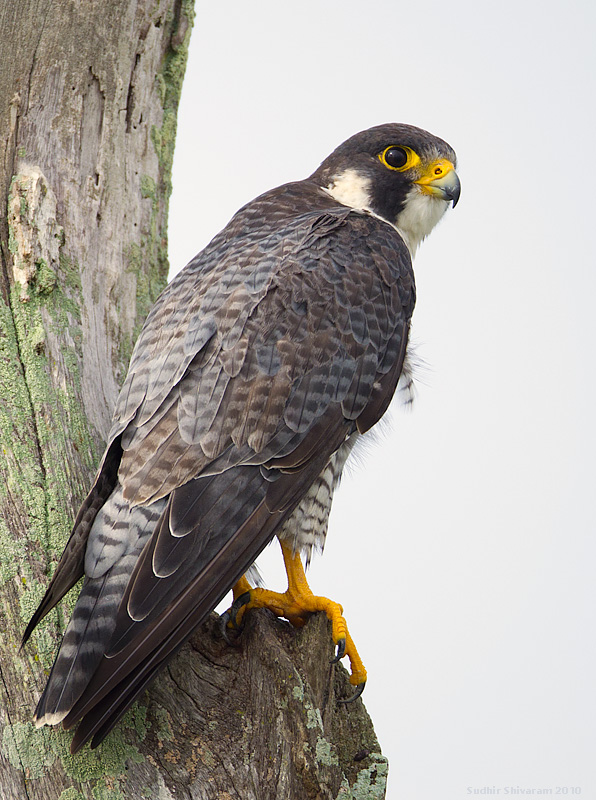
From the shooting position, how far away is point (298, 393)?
2965mm

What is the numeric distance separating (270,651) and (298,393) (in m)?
0.88

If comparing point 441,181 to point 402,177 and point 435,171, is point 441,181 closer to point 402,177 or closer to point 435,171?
point 435,171

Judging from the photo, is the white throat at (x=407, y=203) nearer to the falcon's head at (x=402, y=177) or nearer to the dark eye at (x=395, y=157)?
the falcon's head at (x=402, y=177)

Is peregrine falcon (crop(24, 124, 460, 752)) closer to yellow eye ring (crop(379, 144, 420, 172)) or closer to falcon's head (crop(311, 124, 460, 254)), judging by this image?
falcon's head (crop(311, 124, 460, 254))

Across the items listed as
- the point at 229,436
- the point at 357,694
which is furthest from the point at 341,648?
the point at 229,436

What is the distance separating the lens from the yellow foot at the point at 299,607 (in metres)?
2.98

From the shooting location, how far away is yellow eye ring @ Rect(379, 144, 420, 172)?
4055 mm

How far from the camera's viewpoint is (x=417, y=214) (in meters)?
4.06

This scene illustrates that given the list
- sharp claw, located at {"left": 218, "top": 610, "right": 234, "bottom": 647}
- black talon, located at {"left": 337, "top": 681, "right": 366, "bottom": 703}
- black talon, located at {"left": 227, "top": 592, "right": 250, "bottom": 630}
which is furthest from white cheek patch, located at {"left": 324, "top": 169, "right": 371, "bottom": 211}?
black talon, located at {"left": 337, "top": 681, "right": 366, "bottom": 703}

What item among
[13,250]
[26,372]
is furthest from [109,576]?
[13,250]

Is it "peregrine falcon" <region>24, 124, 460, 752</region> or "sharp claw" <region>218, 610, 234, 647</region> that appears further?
"sharp claw" <region>218, 610, 234, 647</region>

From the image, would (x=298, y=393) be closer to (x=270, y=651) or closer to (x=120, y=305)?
(x=270, y=651)

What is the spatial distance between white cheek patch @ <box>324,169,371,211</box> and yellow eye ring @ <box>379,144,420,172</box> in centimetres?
14

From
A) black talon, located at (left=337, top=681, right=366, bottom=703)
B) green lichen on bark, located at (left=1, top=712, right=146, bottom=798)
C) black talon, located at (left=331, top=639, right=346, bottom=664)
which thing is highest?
black talon, located at (left=331, top=639, right=346, bottom=664)
